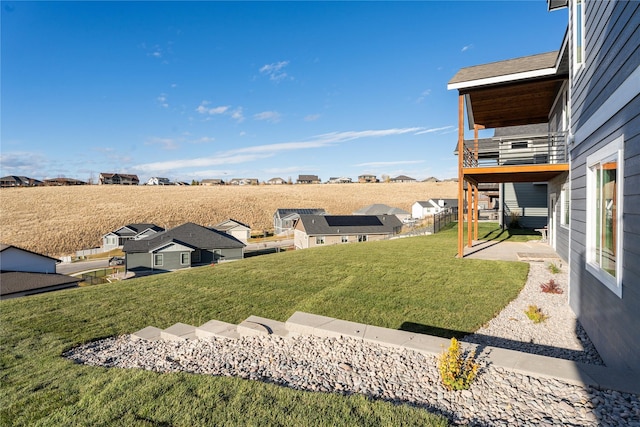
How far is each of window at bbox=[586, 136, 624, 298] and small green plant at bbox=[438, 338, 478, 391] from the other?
2.11 m

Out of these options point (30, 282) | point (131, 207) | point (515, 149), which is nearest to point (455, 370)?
point (515, 149)

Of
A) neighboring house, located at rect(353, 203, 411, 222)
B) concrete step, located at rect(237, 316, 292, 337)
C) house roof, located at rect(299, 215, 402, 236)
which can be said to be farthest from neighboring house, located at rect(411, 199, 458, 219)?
concrete step, located at rect(237, 316, 292, 337)

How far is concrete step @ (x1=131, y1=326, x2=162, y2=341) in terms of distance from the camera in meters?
5.47

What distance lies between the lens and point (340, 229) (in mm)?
33875

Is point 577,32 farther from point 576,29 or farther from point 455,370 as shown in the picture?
point 455,370

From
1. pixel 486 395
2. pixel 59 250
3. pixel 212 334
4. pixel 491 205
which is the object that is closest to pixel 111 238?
pixel 59 250

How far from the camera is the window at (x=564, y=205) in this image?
10023mm

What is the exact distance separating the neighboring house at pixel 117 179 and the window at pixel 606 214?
108663 millimetres

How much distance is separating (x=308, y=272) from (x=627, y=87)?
868 cm

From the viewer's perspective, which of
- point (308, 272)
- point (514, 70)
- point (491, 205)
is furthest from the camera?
point (491, 205)

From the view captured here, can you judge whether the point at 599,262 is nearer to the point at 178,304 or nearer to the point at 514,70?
the point at 514,70

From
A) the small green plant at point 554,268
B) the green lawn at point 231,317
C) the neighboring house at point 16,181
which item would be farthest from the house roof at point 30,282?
the neighboring house at point 16,181

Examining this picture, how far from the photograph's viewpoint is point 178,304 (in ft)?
25.5

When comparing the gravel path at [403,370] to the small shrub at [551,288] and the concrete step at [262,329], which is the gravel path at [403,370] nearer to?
the concrete step at [262,329]
